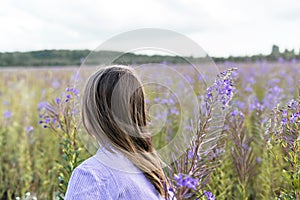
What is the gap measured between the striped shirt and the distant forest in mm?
442

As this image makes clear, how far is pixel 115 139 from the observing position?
179 cm

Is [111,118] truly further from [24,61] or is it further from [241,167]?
[24,61]

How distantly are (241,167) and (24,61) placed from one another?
18.2 metres

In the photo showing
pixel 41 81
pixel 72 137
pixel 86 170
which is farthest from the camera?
pixel 41 81

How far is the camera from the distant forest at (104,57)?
6.63 ft

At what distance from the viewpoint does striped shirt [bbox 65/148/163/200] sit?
1.72 metres

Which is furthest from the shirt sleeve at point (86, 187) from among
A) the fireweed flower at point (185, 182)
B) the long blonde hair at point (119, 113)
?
the fireweed flower at point (185, 182)

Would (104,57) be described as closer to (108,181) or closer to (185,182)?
(108,181)

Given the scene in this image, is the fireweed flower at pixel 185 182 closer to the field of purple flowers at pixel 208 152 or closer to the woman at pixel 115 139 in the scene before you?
the field of purple flowers at pixel 208 152

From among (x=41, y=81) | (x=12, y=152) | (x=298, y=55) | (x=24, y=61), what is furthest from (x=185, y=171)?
(x=24, y=61)

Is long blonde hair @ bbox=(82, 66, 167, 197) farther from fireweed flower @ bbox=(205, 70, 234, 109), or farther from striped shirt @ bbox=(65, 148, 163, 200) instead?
fireweed flower @ bbox=(205, 70, 234, 109)

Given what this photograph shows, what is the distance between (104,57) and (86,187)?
627 mm

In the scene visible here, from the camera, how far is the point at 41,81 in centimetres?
987

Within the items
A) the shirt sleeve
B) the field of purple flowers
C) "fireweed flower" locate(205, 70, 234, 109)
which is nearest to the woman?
A: the shirt sleeve
